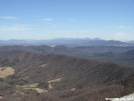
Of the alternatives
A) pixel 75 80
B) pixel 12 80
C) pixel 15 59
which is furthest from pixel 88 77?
pixel 15 59

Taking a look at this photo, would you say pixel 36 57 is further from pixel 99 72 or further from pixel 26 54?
pixel 99 72

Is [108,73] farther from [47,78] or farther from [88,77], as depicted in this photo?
[47,78]

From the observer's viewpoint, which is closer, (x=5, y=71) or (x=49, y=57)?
(x=5, y=71)

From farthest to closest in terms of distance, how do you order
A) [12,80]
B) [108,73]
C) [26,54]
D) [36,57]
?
[26,54] → [36,57] → [12,80] → [108,73]

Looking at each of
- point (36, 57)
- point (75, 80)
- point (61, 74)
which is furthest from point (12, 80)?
point (36, 57)

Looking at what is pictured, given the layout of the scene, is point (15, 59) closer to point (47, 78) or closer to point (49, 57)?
point (49, 57)

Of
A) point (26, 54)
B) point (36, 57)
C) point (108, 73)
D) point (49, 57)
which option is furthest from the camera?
point (26, 54)

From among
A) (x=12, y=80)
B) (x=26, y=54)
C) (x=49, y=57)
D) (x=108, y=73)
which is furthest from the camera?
(x=26, y=54)

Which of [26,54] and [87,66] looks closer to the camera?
[87,66]

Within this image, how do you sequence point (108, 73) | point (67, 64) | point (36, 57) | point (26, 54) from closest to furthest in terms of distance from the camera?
point (108, 73)
point (67, 64)
point (36, 57)
point (26, 54)
